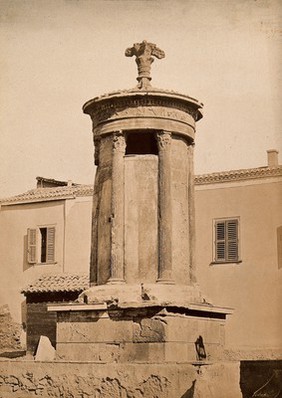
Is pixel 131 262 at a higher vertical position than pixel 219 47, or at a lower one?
lower

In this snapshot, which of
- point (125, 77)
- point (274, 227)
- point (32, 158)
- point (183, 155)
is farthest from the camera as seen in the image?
point (274, 227)

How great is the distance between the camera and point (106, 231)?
11.6 meters

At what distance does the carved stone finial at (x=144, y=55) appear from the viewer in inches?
470

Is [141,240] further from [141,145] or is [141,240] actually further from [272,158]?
[272,158]

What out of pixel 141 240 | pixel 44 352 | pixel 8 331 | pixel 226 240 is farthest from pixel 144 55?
pixel 8 331

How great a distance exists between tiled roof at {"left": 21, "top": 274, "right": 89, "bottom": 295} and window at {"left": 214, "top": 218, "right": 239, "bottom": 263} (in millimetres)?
4336

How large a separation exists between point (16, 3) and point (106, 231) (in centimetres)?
374

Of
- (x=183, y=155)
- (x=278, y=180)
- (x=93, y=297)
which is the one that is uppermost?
(x=278, y=180)

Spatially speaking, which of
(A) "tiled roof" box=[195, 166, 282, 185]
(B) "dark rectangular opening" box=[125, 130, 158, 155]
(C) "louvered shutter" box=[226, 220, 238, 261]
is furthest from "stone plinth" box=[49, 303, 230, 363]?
(C) "louvered shutter" box=[226, 220, 238, 261]

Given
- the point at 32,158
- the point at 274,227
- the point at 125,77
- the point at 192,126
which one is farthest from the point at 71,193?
the point at 192,126

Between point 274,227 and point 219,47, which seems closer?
point 219,47

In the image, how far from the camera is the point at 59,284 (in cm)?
2444

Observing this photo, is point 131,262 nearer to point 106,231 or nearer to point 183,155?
point 106,231

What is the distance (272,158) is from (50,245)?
8655 millimetres
